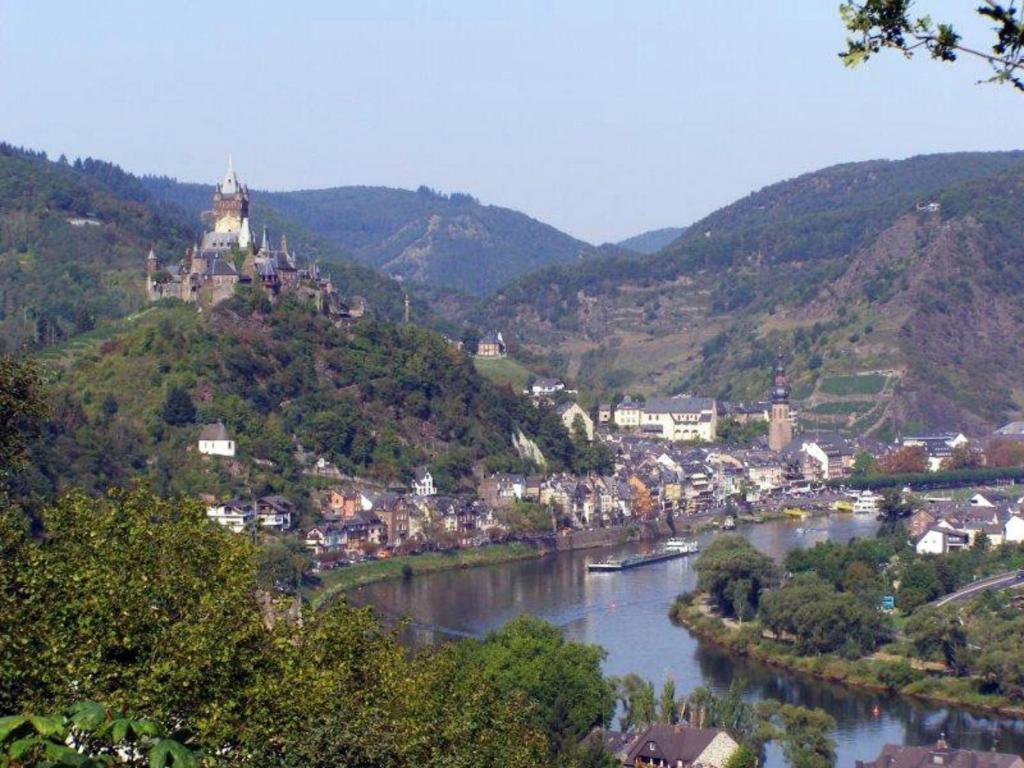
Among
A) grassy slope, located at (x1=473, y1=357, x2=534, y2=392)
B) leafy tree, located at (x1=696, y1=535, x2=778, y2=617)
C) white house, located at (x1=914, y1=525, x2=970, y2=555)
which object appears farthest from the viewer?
grassy slope, located at (x1=473, y1=357, x2=534, y2=392)

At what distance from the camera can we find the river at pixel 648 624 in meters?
29.1

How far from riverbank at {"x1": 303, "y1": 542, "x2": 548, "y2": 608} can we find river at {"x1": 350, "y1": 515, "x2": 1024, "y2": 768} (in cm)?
54

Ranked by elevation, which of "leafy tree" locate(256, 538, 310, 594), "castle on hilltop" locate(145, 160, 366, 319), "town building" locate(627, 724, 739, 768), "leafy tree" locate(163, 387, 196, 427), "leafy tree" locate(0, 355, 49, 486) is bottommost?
"town building" locate(627, 724, 739, 768)

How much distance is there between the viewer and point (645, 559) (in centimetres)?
5181

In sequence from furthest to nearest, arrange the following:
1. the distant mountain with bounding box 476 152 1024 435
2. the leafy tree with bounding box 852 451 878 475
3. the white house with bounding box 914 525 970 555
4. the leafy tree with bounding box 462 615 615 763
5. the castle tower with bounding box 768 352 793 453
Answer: the distant mountain with bounding box 476 152 1024 435 → the castle tower with bounding box 768 352 793 453 → the leafy tree with bounding box 852 451 878 475 → the white house with bounding box 914 525 970 555 → the leafy tree with bounding box 462 615 615 763

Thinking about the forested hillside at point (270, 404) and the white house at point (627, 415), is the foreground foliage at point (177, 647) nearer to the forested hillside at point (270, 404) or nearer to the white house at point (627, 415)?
the forested hillside at point (270, 404)

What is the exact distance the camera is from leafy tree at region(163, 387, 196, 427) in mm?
52438

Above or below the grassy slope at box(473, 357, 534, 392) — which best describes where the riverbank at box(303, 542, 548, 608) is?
below

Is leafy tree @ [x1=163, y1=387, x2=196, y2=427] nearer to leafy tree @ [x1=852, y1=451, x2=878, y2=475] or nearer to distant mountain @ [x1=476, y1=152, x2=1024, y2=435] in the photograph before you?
leafy tree @ [x1=852, y1=451, x2=878, y2=475]

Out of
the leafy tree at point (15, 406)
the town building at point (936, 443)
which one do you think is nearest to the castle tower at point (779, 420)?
the town building at point (936, 443)

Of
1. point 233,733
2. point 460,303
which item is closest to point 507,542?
point 233,733

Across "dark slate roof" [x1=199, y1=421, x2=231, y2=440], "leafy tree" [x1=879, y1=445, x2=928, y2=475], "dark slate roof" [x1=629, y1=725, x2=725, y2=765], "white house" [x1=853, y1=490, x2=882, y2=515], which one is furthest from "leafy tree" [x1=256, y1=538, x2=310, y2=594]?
"leafy tree" [x1=879, y1=445, x2=928, y2=475]

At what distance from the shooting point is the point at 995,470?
71438 millimetres

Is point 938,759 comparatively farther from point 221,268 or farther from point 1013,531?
point 221,268
